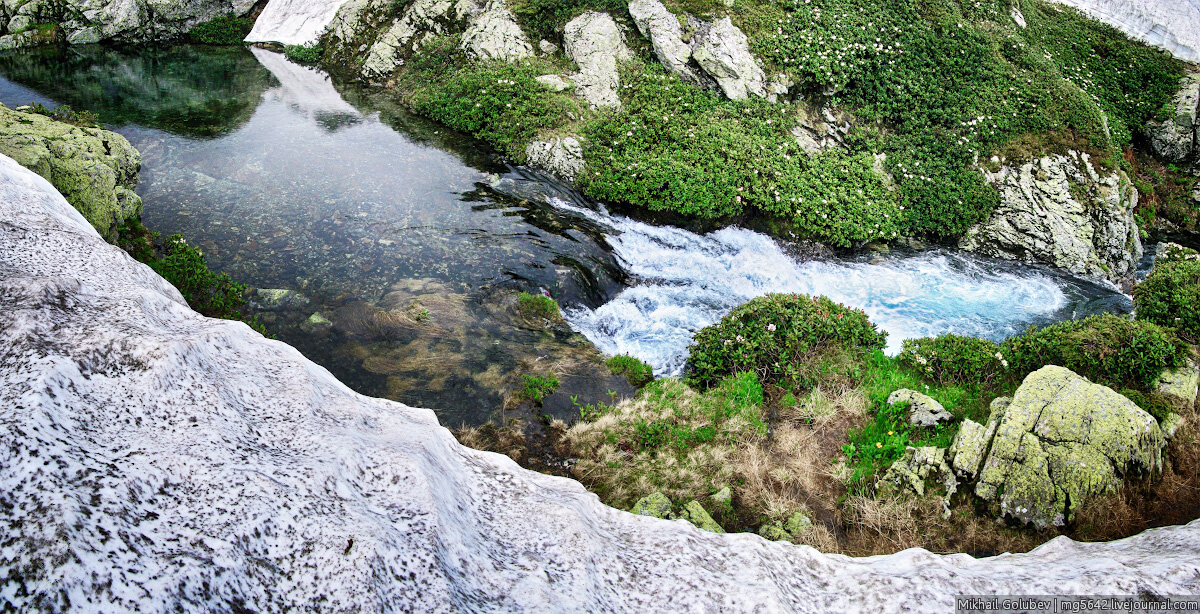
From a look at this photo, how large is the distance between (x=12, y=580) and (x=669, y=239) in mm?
16725

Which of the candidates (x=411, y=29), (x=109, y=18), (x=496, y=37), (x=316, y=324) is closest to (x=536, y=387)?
(x=316, y=324)

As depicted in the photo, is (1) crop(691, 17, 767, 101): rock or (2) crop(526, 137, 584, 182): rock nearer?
(2) crop(526, 137, 584, 182): rock

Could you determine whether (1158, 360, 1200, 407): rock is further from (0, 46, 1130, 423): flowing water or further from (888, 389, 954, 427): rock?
(0, 46, 1130, 423): flowing water

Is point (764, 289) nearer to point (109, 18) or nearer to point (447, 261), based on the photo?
point (447, 261)

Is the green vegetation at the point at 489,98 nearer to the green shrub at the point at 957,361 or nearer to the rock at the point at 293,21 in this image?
the rock at the point at 293,21

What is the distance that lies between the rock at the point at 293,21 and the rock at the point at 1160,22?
134 feet

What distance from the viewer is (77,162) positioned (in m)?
13.0

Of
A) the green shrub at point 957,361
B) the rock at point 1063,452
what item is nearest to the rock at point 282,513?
the rock at point 1063,452

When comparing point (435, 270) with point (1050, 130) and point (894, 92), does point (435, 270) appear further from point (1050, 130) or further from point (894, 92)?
point (1050, 130)

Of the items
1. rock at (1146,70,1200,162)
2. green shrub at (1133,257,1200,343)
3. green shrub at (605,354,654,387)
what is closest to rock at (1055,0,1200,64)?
rock at (1146,70,1200,162)

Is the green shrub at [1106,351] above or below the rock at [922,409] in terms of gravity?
above

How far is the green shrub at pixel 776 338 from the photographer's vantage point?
1267 centimetres

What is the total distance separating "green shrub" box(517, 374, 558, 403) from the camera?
38.0ft

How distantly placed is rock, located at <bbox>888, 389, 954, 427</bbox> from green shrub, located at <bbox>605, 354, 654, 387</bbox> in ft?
15.1
